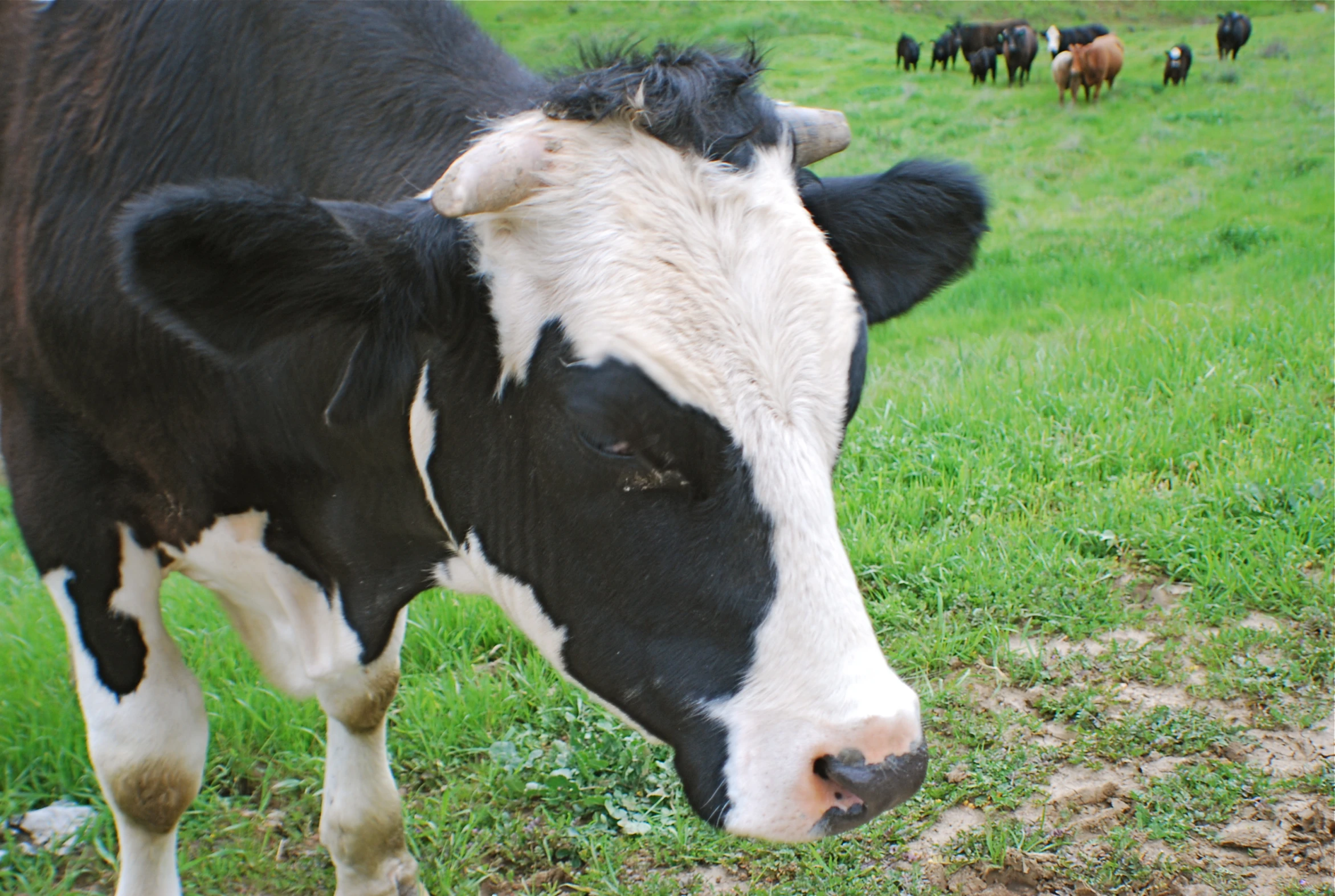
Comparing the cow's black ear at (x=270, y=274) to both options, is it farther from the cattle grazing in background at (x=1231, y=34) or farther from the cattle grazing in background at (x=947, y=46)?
the cattle grazing in background at (x=947, y=46)

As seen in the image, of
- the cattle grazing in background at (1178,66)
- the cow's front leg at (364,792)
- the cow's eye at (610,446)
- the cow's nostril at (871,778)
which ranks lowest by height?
the cattle grazing in background at (1178,66)

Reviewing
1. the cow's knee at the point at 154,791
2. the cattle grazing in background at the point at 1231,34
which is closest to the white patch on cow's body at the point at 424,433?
the cow's knee at the point at 154,791

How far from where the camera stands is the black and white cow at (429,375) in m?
1.63

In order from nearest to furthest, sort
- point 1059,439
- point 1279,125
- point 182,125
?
point 182,125 → point 1059,439 → point 1279,125

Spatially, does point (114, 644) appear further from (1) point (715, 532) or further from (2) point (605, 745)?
(1) point (715, 532)

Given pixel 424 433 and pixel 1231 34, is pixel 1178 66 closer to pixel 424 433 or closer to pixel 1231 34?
pixel 1231 34

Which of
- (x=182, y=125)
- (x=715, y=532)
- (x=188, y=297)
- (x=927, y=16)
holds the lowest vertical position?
(x=927, y=16)

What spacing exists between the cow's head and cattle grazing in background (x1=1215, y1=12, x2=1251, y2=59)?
91.8 feet

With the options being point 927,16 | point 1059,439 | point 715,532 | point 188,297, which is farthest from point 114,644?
point 927,16

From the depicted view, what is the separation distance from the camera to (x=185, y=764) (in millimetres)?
2590

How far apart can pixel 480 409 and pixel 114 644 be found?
1.22 metres

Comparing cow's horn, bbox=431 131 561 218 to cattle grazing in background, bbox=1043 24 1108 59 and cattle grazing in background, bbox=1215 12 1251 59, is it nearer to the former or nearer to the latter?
cattle grazing in background, bbox=1215 12 1251 59

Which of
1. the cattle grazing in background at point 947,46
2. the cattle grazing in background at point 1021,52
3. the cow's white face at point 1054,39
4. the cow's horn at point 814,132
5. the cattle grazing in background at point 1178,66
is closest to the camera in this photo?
the cow's horn at point 814,132

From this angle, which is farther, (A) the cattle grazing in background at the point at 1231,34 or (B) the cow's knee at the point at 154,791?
(A) the cattle grazing in background at the point at 1231,34
